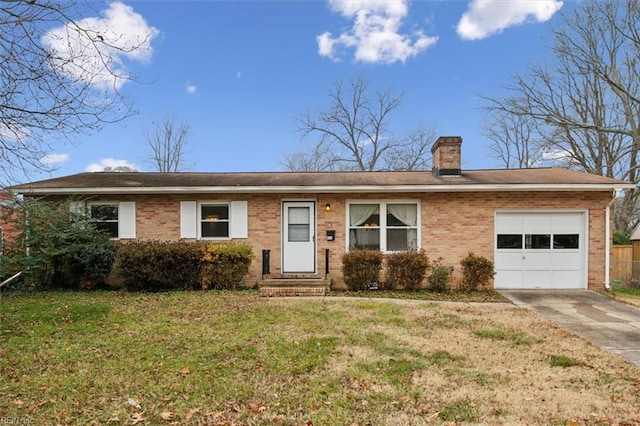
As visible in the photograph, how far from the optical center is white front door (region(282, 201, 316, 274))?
35.7ft

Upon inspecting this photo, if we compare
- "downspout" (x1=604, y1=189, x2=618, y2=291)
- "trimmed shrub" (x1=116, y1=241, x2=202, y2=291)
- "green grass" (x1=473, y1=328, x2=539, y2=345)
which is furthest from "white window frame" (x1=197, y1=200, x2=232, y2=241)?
"downspout" (x1=604, y1=189, x2=618, y2=291)

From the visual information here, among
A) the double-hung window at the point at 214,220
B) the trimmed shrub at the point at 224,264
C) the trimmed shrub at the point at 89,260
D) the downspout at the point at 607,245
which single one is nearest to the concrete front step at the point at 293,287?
the trimmed shrub at the point at 224,264

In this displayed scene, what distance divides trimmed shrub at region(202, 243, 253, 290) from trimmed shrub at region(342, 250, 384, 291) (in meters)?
2.66

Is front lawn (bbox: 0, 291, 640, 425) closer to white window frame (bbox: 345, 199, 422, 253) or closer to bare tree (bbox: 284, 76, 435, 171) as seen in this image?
white window frame (bbox: 345, 199, 422, 253)

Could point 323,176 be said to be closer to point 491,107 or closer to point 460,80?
point 460,80

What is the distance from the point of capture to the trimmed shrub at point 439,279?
32.7ft

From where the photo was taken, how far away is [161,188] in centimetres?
1041

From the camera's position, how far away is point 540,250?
1052 centimetres

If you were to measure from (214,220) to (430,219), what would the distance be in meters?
6.21

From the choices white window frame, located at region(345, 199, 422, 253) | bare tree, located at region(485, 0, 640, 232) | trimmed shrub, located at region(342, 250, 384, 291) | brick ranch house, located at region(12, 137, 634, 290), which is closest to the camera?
trimmed shrub, located at region(342, 250, 384, 291)

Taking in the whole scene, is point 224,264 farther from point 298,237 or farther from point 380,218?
point 380,218

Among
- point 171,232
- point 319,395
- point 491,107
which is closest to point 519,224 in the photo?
point 319,395

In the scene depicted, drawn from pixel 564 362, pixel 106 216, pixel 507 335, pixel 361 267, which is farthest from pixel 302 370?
pixel 106 216

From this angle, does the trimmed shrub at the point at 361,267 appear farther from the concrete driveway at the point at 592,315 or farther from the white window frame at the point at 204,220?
the white window frame at the point at 204,220
